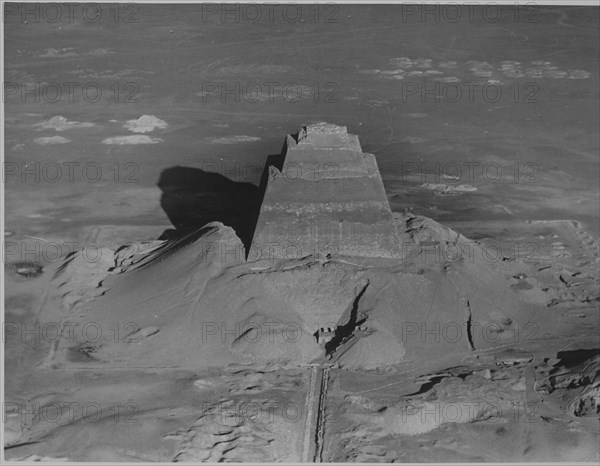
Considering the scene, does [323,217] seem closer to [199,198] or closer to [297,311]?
[297,311]

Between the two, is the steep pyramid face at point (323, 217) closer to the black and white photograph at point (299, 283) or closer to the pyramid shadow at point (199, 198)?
the black and white photograph at point (299, 283)

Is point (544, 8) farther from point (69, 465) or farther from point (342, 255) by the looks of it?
point (69, 465)

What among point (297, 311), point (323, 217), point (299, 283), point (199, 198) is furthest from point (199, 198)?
point (297, 311)

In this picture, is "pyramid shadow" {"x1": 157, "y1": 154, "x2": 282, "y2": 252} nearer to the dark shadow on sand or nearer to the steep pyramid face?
the dark shadow on sand

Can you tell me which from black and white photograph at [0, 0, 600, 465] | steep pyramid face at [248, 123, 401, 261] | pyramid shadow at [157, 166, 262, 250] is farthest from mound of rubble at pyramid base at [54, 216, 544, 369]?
pyramid shadow at [157, 166, 262, 250]

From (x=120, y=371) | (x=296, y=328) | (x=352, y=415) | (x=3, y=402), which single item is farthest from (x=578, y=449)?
(x=3, y=402)

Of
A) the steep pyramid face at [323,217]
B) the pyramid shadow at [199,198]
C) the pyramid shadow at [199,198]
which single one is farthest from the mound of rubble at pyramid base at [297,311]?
the pyramid shadow at [199,198]
